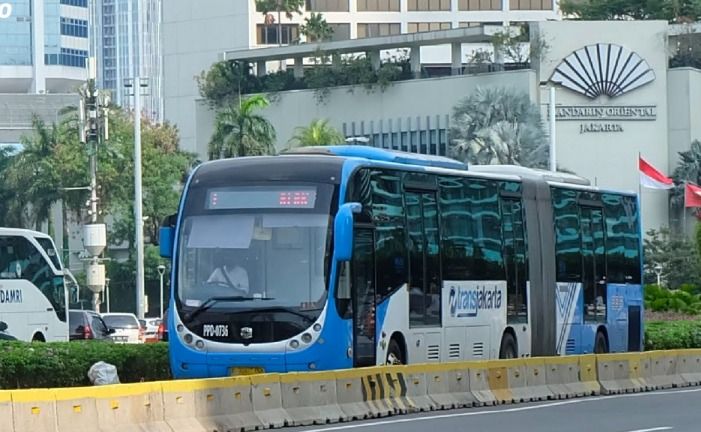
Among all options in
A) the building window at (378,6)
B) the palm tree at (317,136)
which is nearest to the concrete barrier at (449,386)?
the palm tree at (317,136)

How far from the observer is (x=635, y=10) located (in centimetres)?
11200

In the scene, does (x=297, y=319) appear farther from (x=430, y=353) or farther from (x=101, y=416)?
(x=101, y=416)

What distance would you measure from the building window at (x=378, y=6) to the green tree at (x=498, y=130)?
30295 mm

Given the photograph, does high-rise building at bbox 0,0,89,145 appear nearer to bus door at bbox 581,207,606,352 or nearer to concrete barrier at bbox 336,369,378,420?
bus door at bbox 581,207,606,352

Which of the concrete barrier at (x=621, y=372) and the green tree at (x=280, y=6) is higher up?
the green tree at (x=280, y=6)

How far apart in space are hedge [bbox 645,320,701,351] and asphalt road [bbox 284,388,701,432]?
14.8 meters

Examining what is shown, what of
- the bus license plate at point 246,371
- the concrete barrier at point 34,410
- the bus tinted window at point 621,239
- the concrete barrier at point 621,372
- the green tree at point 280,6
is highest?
the green tree at point 280,6

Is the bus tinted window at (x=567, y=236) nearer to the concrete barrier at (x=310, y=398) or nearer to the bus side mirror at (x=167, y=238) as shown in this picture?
the bus side mirror at (x=167, y=238)

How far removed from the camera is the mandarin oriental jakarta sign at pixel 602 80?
96.8 m

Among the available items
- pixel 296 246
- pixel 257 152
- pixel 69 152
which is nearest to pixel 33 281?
pixel 296 246

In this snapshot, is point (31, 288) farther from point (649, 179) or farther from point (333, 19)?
point (333, 19)

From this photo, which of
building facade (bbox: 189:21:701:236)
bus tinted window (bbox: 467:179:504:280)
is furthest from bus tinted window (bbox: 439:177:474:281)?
building facade (bbox: 189:21:701:236)

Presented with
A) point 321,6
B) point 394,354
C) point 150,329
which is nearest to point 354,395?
point 394,354

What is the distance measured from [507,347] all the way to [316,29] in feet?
299
